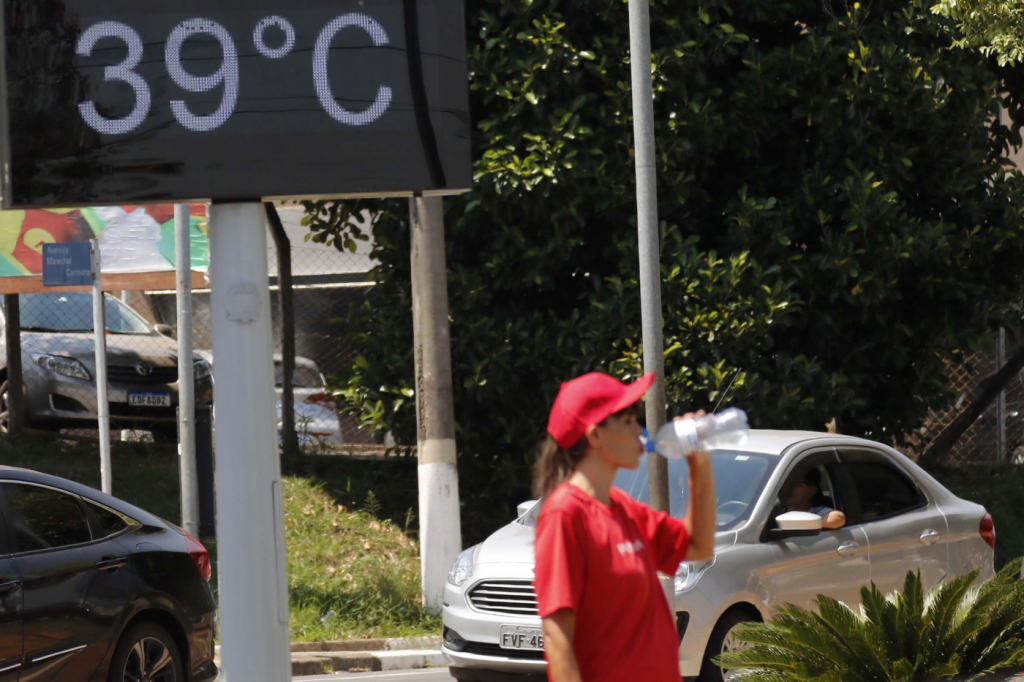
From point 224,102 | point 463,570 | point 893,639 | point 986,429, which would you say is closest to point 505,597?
point 463,570

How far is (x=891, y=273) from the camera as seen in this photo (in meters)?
12.6

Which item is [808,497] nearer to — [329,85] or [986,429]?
[329,85]

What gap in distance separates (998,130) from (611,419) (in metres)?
12.7

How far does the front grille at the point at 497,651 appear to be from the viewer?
7305mm

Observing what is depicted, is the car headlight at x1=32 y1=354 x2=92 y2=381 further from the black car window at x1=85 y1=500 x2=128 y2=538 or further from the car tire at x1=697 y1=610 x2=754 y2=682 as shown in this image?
the car tire at x1=697 y1=610 x2=754 y2=682

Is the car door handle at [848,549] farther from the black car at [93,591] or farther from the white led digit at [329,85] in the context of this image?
the white led digit at [329,85]

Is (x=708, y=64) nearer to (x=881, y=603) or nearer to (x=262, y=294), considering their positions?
(x=881, y=603)

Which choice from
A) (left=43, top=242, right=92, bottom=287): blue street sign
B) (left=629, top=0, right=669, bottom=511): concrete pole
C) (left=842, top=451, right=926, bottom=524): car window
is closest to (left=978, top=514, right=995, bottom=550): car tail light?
(left=842, top=451, right=926, bottom=524): car window

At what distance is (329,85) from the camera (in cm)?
468

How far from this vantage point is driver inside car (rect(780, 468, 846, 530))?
822 centimetres

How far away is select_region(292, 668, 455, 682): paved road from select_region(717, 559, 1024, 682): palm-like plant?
11.3ft

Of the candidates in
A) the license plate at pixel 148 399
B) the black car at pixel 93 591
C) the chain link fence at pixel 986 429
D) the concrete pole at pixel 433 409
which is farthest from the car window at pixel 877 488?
the license plate at pixel 148 399

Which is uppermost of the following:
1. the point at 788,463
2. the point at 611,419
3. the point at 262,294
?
the point at 262,294

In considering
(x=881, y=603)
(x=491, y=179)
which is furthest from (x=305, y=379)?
(x=881, y=603)
